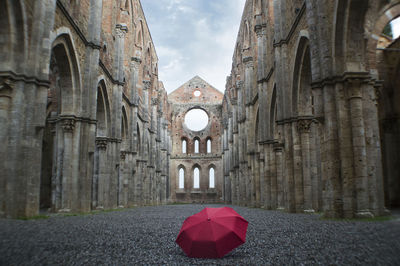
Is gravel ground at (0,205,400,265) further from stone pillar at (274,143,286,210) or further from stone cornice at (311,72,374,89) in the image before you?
stone pillar at (274,143,286,210)

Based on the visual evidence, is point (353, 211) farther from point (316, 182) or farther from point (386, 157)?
point (386, 157)

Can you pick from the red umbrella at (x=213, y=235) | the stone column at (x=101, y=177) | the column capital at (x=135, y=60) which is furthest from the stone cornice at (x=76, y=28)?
the red umbrella at (x=213, y=235)

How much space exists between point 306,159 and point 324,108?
4408 mm

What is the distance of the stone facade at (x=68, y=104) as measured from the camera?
31.7 ft

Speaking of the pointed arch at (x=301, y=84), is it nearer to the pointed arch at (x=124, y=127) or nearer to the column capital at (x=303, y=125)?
the column capital at (x=303, y=125)

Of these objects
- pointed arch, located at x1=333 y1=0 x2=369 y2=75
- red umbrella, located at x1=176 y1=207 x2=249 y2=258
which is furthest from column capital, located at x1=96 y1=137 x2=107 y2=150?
red umbrella, located at x1=176 y1=207 x2=249 y2=258

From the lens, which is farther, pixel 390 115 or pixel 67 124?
pixel 390 115

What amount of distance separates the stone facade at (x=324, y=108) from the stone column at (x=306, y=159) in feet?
0.12

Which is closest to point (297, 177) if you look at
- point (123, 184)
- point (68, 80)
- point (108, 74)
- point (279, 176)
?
point (279, 176)

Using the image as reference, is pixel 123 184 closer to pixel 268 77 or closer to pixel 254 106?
pixel 254 106

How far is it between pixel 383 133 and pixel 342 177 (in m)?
10.2

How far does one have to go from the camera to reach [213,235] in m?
4.36

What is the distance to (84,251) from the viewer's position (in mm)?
5059

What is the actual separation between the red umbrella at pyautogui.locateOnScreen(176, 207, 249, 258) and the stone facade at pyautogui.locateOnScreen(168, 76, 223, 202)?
42.0m
